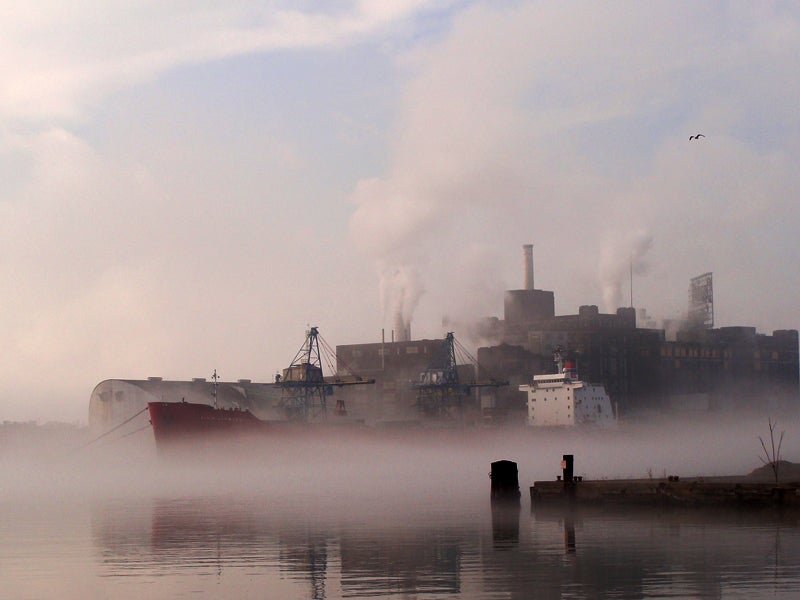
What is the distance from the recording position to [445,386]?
143875 mm

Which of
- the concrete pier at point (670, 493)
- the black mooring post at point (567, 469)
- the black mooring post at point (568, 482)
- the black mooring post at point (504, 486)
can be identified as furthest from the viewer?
the black mooring post at point (504, 486)

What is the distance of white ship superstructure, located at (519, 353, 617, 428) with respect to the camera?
12531 cm

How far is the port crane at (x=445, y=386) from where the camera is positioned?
144m

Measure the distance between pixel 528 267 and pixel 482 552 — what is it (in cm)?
14102

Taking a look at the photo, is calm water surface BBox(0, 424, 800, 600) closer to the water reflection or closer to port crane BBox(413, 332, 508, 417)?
the water reflection

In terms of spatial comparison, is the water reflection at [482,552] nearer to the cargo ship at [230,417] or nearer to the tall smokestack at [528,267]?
the cargo ship at [230,417]

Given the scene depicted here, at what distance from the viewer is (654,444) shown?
14438 cm

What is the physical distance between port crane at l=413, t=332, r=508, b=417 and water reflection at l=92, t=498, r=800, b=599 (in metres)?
98.6

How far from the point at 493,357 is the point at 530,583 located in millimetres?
128669

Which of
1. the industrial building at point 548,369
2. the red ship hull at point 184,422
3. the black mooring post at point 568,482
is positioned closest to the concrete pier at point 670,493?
the black mooring post at point 568,482

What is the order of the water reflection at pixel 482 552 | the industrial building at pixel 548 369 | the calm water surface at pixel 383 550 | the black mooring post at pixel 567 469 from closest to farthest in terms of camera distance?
1. the water reflection at pixel 482 552
2. the calm water surface at pixel 383 550
3. the black mooring post at pixel 567 469
4. the industrial building at pixel 548 369

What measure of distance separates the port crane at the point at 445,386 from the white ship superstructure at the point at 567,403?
39.7 ft

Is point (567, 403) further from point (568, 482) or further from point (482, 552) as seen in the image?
point (482, 552)

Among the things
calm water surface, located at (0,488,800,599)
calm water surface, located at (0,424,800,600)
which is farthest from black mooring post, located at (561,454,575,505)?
calm water surface, located at (0,424,800,600)
